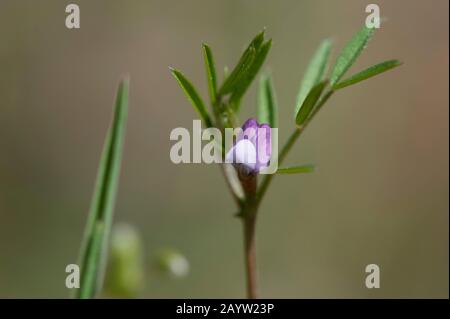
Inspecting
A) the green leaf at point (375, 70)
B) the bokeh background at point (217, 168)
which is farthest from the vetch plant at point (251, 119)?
the bokeh background at point (217, 168)

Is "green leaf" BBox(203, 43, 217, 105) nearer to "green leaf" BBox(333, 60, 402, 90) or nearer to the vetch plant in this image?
the vetch plant

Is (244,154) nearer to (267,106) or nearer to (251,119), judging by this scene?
(251,119)

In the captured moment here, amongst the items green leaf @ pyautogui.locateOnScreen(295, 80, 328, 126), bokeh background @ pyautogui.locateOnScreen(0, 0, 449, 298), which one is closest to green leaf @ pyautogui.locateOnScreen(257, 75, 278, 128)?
green leaf @ pyautogui.locateOnScreen(295, 80, 328, 126)

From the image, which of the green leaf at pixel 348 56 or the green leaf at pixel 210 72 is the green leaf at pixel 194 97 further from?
the green leaf at pixel 348 56

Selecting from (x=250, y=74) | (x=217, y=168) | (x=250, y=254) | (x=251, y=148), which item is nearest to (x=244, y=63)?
(x=250, y=74)
